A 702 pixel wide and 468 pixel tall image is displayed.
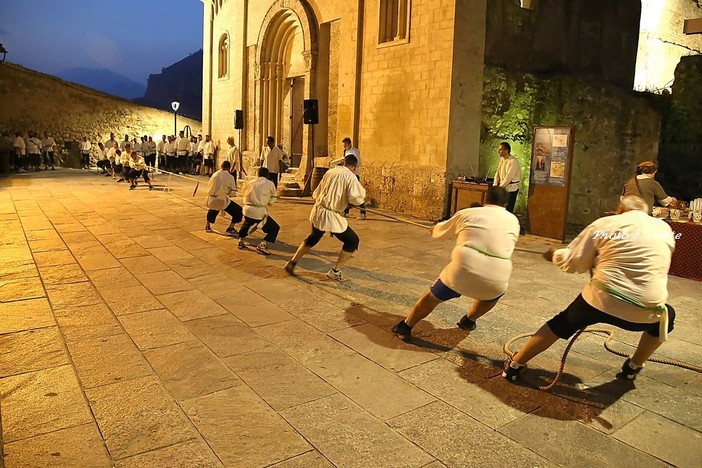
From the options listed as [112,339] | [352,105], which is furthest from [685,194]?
[112,339]

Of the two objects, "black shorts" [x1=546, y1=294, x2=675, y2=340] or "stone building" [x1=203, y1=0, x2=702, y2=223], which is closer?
"black shorts" [x1=546, y1=294, x2=675, y2=340]

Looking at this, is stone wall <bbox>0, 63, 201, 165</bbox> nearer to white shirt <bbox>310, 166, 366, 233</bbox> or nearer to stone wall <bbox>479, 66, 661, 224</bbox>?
stone wall <bbox>479, 66, 661, 224</bbox>

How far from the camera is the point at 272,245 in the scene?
848 cm

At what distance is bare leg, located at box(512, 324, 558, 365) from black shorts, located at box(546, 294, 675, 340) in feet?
0.13

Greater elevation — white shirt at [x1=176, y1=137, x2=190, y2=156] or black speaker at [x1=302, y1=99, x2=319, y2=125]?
black speaker at [x1=302, y1=99, x2=319, y2=125]

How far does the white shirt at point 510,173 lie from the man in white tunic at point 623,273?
601 centimetres

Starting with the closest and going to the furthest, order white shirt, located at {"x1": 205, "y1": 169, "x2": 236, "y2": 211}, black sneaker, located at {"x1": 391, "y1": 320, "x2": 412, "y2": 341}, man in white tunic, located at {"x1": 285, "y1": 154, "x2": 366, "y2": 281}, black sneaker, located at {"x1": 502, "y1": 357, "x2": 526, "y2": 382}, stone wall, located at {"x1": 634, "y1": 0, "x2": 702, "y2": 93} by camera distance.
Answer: black sneaker, located at {"x1": 502, "y1": 357, "x2": 526, "y2": 382} → black sneaker, located at {"x1": 391, "y1": 320, "x2": 412, "y2": 341} → man in white tunic, located at {"x1": 285, "y1": 154, "x2": 366, "y2": 281} → white shirt, located at {"x1": 205, "y1": 169, "x2": 236, "y2": 211} → stone wall, located at {"x1": 634, "y1": 0, "x2": 702, "y2": 93}

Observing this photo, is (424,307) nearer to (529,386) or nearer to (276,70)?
(529,386)

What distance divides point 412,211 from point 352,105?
332cm

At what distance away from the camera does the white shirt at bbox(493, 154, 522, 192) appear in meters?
9.54

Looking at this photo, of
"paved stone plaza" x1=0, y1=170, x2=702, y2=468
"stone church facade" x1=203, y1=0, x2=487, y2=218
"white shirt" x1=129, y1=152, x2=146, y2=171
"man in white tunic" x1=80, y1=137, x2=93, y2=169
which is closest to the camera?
"paved stone plaza" x1=0, y1=170, x2=702, y2=468

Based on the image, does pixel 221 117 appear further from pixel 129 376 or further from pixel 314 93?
pixel 129 376

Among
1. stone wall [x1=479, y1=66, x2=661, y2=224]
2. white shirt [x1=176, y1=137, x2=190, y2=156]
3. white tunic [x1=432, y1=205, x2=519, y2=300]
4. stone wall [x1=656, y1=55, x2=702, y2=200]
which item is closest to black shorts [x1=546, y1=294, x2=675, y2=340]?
white tunic [x1=432, y1=205, x2=519, y2=300]

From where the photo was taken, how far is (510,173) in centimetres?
954
